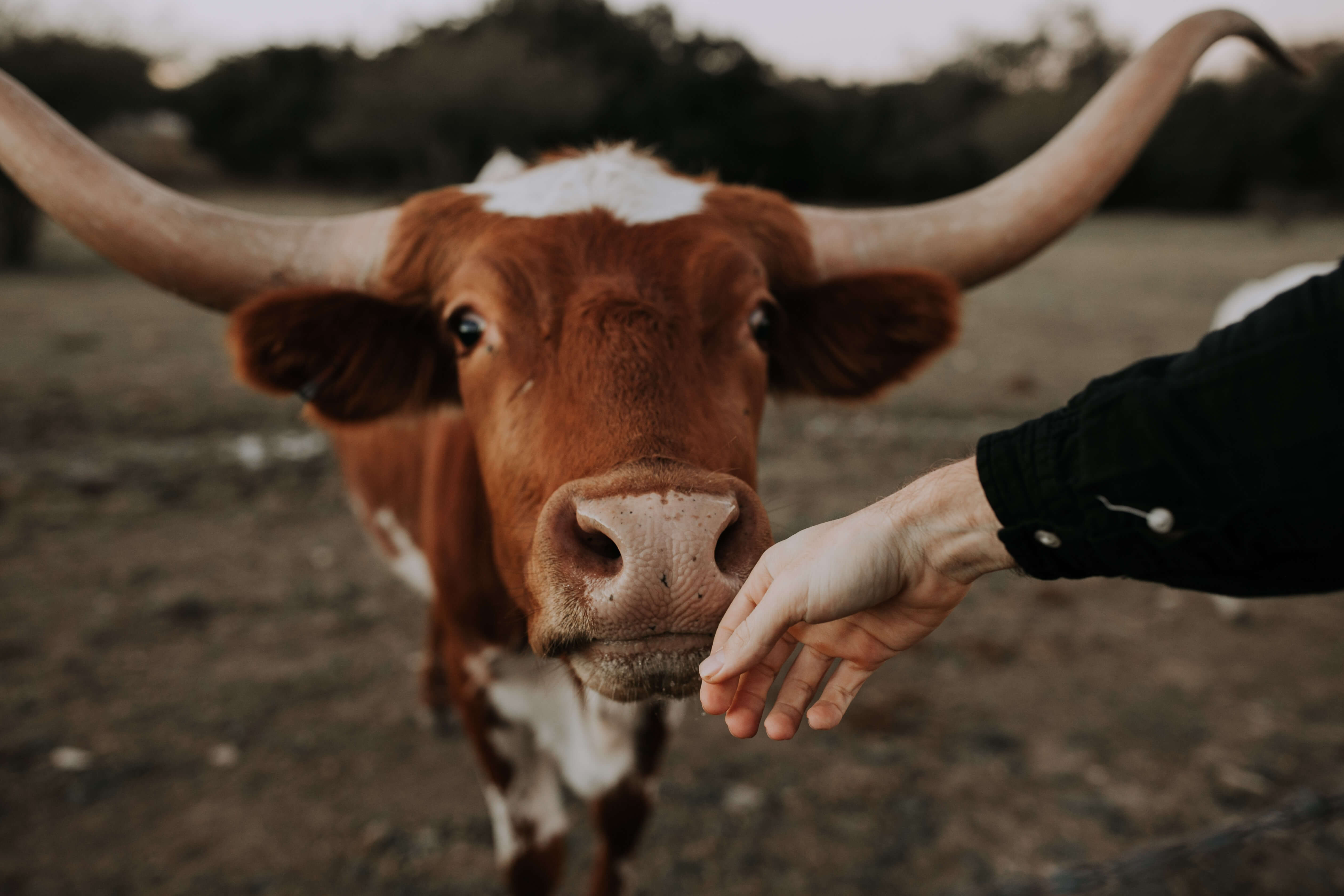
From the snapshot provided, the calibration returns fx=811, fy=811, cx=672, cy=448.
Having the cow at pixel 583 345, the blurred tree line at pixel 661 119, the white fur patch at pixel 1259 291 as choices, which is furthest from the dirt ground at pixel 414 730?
the blurred tree line at pixel 661 119

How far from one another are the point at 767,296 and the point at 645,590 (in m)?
0.91

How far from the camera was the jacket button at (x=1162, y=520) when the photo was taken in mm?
1072

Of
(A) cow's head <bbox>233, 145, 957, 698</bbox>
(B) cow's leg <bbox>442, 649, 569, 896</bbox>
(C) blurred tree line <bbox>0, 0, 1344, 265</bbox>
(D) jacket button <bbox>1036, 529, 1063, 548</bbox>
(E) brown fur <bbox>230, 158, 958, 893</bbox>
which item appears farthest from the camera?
(C) blurred tree line <bbox>0, 0, 1344, 265</bbox>

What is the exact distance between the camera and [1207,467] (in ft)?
3.41

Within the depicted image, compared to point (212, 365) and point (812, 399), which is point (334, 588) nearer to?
point (812, 399)

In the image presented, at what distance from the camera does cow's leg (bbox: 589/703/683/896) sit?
9.04ft

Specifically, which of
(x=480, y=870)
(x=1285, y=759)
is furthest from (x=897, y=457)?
(x=480, y=870)

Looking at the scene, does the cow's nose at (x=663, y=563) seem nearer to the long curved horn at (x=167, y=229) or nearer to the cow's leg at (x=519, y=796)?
the long curved horn at (x=167, y=229)

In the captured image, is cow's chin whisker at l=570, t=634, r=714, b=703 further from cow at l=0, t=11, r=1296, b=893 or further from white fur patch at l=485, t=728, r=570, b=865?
white fur patch at l=485, t=728, r=570, b=865

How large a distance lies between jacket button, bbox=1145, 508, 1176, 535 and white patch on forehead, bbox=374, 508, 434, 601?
9.03 ft

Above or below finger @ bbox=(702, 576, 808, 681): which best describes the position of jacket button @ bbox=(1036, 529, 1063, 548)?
above

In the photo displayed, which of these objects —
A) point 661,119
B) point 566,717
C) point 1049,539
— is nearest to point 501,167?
point 566,717

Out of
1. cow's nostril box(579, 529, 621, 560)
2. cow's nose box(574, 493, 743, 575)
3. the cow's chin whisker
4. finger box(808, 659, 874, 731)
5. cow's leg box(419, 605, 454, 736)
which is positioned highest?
cow's nose box(574, 493, 743, 575)

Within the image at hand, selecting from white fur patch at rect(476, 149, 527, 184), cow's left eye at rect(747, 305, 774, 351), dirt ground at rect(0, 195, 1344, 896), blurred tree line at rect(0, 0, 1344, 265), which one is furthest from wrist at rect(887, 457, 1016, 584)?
blurred tree line at rect(0, 0, 1344, 265)
